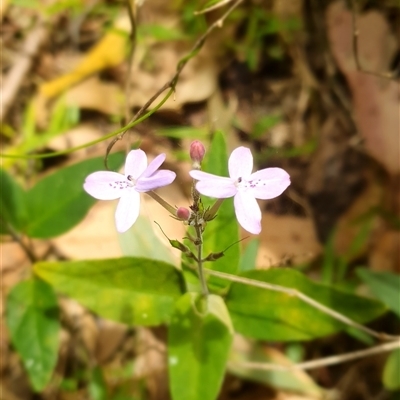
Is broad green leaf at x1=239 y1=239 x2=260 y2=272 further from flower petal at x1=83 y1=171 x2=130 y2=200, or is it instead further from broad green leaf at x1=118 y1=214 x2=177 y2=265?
flower petal at x1=83 y1=171 x2=130 y2=200

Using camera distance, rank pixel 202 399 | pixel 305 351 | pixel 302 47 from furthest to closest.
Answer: pixel 302 47 < pixel 305 351 < pixel 202 399

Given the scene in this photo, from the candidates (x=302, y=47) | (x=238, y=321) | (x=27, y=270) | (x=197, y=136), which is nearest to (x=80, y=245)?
(x=27, y=270)

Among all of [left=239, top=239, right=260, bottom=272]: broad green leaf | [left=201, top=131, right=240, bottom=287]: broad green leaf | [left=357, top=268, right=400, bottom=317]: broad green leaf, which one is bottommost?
[left=357, top=268, right=400, bottom=317]: broad green leaf

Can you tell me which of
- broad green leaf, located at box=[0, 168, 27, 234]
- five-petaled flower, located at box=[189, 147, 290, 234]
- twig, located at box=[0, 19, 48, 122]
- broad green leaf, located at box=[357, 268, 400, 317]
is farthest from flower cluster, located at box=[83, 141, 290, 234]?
twig, located at box=[0, 19, 48, 122]

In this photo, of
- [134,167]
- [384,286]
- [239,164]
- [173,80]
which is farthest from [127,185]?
[384,286]

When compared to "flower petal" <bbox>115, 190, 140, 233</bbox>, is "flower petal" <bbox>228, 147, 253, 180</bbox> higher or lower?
higher

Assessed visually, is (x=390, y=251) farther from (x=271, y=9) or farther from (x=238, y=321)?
(x=271, y=9)
